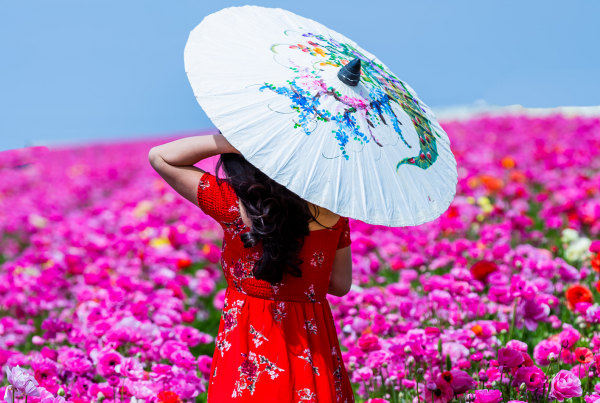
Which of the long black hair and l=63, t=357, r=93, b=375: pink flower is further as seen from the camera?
l=63, t=357, r=93, b=375: pink flower

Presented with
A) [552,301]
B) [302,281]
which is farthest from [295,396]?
[552,301]

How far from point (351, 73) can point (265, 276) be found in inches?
27.2

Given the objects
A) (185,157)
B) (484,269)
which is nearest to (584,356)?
(484,269)

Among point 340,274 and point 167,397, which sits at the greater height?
point 340,274

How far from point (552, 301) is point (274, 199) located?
5.78 ft

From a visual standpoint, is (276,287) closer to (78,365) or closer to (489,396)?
(489,396)

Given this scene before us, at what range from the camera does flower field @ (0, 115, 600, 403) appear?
2.13m

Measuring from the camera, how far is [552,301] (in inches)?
104

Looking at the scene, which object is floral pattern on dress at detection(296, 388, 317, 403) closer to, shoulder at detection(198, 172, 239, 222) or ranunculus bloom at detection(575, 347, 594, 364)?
shoulder at detection(198, 172, 239, 222)

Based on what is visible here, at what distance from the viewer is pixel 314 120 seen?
5.11 ft

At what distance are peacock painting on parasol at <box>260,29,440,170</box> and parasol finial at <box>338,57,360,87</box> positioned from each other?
0.08 ft

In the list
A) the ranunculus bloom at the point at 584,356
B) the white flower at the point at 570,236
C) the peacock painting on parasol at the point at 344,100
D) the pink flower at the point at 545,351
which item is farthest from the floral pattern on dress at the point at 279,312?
the white flower at the point at 570,236

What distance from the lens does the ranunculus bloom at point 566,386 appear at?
1.75 meters

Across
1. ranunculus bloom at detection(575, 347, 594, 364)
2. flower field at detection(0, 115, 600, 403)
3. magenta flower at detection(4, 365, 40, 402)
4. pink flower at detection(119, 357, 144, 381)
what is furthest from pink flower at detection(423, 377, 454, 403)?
magenta flower at detection(4, 365, 40, 402)
